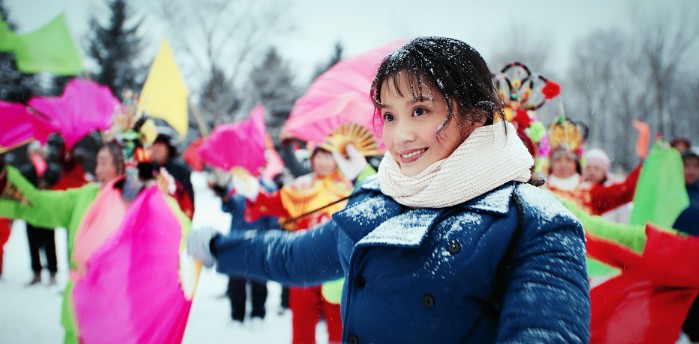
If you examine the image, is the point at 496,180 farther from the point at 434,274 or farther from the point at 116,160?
the point at 116,160

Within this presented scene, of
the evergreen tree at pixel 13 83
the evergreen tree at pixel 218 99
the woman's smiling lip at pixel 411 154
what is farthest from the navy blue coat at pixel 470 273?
the evergreen tree at pixel 218 99

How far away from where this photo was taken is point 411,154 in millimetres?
1308

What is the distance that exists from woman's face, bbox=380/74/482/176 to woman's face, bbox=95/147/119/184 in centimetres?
335

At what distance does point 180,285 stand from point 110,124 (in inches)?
131

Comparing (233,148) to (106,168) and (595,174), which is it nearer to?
(106,168)

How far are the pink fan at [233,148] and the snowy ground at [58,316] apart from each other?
49.0 inches

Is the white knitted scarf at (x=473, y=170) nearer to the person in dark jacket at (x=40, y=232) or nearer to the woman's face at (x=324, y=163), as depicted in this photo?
the woman's face at (x=324, y=163)

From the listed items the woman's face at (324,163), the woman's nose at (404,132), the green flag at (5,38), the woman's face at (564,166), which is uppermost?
the woman's nose at (404,132)

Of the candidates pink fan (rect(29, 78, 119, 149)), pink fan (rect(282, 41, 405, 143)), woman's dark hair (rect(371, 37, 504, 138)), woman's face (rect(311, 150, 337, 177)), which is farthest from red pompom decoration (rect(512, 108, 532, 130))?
pink fan (rect(29, 78, 119, 149))

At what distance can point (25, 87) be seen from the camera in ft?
61.8

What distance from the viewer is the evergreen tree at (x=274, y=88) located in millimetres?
26531

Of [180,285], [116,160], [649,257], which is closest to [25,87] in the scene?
[116,160]

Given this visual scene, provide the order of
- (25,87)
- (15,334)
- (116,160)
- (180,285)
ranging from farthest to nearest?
(25,87)
(15,334)
(116,160)
(180,285)

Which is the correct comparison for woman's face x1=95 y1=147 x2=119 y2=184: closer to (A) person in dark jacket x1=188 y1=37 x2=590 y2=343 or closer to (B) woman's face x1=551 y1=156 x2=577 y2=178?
(A) person in dark jacket x1=188 y1=37 x2=590 y2=343
